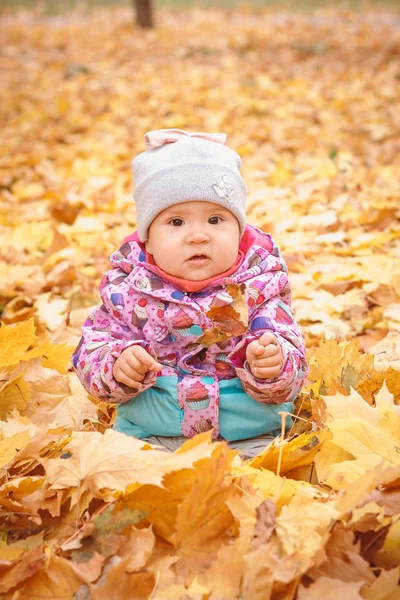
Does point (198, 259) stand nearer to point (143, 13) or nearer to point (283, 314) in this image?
point (283, 314)

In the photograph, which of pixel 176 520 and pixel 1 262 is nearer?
pixel 176 520

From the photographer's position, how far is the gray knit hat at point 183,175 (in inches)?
68.7

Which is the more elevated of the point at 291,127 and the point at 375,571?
the point at 375,571

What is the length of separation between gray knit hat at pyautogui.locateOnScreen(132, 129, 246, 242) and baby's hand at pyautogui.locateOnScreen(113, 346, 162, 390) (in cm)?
37

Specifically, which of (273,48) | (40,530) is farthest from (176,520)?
(273,48)

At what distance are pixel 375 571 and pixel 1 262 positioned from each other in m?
2.53

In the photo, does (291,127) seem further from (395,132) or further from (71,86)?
(71,86)

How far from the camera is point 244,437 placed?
1.85m

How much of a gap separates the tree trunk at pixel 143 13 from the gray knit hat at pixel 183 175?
1140 cm

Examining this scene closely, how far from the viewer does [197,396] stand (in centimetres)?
179

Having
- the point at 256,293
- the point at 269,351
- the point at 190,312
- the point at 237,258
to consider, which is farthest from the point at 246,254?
the point at 269,351

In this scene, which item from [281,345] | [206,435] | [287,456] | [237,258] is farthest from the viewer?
[237,258]

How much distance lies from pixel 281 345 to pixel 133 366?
0.37 m

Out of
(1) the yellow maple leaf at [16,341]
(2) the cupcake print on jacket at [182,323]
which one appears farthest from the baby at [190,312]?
(1) the yellow maple leaf at [16,341]
